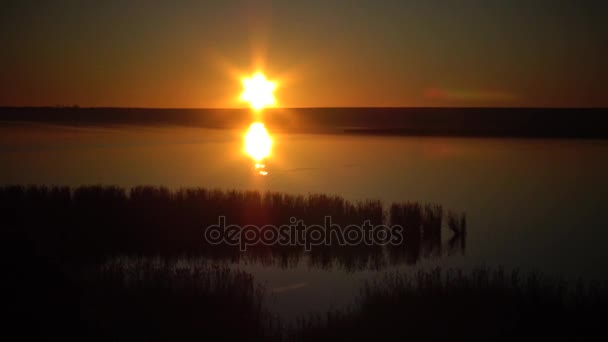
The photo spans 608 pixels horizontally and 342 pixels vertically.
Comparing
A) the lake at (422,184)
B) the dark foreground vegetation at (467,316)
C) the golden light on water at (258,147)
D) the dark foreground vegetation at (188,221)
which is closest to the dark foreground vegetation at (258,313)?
the dark foreground vegetation at (467,316)

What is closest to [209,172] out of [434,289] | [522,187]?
[522,187]

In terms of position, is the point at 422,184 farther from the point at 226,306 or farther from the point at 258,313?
the point at 226,306

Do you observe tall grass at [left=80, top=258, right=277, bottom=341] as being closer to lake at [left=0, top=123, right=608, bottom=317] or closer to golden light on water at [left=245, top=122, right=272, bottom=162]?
lake at [left=0, top=123, right=608, bottom=317]

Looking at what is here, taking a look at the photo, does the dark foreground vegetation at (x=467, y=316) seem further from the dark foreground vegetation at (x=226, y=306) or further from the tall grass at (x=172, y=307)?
the tall grass at (x=172, y=307)

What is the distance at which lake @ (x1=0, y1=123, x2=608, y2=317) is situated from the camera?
14.8 m

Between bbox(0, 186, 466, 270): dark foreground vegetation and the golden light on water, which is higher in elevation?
the golden light on water

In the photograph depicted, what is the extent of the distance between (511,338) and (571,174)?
3322 cm
